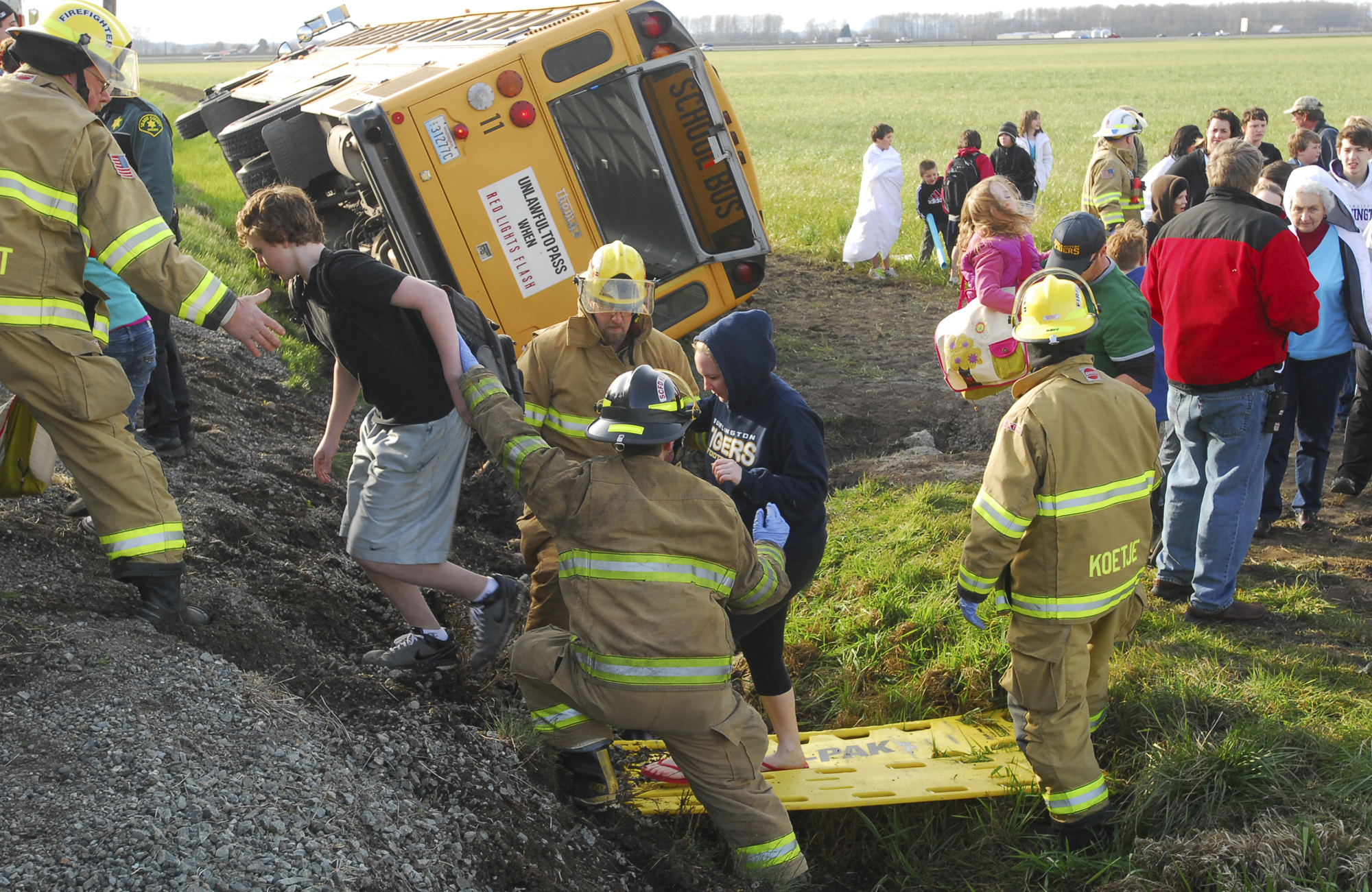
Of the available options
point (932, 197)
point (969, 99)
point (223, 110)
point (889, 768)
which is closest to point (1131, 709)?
point (889, 768)

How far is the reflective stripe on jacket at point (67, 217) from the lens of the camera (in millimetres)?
3260

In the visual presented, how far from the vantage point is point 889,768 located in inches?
153

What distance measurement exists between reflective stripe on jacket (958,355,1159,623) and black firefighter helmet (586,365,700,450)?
3.47 ft

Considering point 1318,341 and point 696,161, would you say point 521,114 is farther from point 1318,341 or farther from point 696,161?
point 1318,341

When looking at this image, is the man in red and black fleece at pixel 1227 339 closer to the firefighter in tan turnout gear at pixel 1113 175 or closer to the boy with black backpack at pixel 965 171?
the firefighter in tan turnout gear at pixel 1113 175

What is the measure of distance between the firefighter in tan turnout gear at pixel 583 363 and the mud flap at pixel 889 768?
0.78 metres

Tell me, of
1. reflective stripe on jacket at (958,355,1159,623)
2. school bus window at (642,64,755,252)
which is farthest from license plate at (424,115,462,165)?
reflective stripe on jacket at (958,355,1159,623)

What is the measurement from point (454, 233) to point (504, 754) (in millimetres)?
3600

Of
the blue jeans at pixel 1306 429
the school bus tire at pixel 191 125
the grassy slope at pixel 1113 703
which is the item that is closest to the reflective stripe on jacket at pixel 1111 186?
the blue jeans at pixel 1306 429

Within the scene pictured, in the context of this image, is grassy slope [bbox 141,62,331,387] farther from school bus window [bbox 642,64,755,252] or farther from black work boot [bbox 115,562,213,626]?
black work boot [bbox 115,562,213,626]

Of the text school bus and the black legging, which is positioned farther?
the text school bus

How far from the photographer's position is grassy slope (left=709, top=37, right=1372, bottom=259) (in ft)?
59.7

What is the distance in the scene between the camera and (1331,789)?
335 cm

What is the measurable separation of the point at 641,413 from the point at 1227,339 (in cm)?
287
